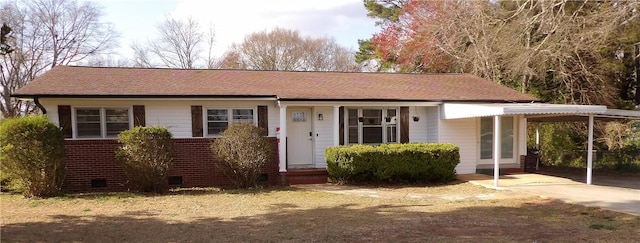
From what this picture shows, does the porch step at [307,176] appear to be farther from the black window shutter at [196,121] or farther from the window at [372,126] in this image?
the black window shutter at [196,121]

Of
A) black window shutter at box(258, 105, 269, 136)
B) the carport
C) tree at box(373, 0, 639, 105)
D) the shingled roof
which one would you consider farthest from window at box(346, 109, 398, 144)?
tree at box(373, 0, 639, 105)

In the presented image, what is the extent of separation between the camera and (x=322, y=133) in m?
12.4

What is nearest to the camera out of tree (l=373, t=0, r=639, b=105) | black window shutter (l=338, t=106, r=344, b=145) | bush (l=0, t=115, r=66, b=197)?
bush (l=0, t=115, r=66, b=197)

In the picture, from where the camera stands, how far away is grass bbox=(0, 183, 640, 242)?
588 cm

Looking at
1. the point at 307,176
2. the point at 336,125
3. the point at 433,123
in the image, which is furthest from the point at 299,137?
the point at 433,123

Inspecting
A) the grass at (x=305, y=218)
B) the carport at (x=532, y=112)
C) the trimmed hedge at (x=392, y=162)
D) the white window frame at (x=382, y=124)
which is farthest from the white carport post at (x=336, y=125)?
the carport at (x=532, y=112)

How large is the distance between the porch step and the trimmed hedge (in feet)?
1.21

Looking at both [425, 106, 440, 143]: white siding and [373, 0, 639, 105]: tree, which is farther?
[373, 0, 639, 105]: tree

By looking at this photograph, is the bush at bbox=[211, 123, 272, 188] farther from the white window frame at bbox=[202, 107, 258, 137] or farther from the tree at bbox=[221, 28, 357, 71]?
the tree at bbox=[221, 28, 357, 71]

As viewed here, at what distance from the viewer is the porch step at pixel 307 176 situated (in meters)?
11.4

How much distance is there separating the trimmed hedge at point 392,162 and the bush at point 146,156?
4.13 metres

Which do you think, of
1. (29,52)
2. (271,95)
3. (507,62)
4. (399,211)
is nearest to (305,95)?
(271,95)

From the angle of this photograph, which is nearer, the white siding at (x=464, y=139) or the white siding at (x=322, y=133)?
the white siding at (x=322, y=133)

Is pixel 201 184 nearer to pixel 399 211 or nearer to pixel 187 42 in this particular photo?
pixel 399 211
